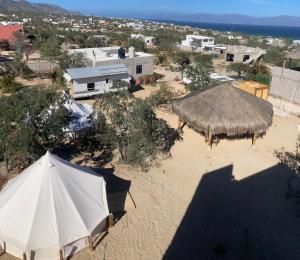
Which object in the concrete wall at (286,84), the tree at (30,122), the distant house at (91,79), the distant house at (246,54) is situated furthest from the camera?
the distant house at (246,54)

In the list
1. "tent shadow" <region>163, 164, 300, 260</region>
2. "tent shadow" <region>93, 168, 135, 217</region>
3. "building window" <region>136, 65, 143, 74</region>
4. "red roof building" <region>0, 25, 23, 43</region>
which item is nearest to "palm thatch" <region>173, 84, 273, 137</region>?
"tent shadow" <region>163, 164, 300, 260</region>

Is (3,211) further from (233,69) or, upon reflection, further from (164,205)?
(233,69)

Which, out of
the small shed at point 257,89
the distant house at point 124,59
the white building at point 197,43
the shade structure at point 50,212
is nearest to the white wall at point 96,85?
the distant house at point 124,59

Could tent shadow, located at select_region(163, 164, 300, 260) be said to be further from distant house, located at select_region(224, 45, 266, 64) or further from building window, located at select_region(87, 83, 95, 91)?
distant house, located at select_region(224, 45, 266, 64)

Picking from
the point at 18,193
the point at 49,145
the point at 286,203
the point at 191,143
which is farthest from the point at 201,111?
the point at 18,193

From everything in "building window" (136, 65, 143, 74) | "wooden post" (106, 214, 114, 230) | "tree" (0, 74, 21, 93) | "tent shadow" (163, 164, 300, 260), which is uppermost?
"building window" (136, 65, 143, 74)

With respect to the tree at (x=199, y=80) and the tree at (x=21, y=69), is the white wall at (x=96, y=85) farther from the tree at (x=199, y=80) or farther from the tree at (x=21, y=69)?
the tree at (x=21, y=69)

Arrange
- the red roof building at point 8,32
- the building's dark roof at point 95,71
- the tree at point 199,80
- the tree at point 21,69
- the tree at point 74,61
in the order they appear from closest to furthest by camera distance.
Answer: the building's dark roof at point 95,71 < the tree at point 199,80 < the tree at point 74,61 < the tree at point 21,69 < the red roof building at point 8,32
